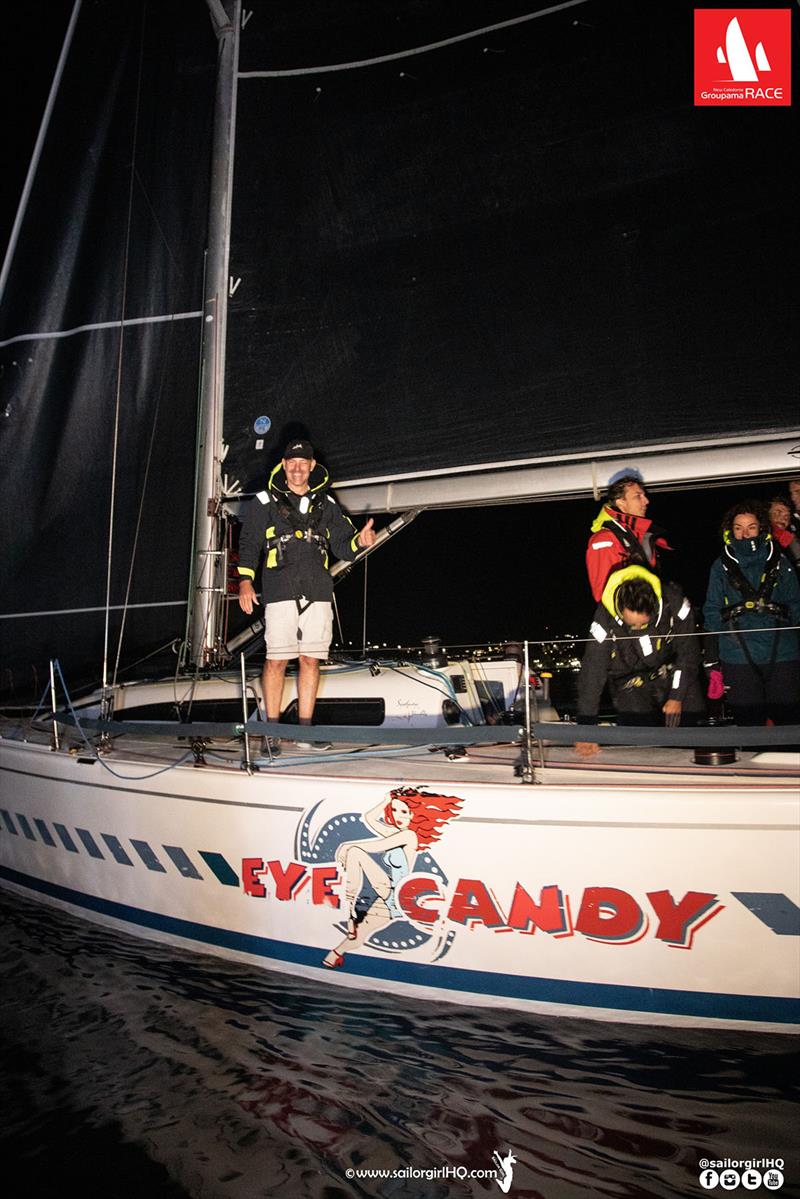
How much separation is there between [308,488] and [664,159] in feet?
7.30

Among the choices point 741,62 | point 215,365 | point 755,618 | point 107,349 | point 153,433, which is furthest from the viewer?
point 107,349

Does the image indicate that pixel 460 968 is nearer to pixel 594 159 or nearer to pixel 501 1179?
pixel 501 1179

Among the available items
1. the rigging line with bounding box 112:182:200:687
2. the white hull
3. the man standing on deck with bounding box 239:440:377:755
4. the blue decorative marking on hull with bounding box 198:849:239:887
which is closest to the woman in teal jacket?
the white hull

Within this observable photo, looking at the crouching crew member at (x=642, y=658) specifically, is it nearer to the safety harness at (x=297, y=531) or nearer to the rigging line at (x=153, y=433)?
the safety harness at (x=297, y=531)

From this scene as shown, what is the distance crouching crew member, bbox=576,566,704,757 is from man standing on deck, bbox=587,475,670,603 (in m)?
0.10

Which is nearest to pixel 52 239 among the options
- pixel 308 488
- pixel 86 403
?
pixel 86 403

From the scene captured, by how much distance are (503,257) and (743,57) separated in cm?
134

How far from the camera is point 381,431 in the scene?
394 centimetres

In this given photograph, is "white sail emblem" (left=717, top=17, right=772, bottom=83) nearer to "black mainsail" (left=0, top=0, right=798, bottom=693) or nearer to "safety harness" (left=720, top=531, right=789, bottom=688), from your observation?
"black mainsail" (left=0, top=0, right=798, bottom=693)

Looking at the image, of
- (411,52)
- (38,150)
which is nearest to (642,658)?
(411,52)

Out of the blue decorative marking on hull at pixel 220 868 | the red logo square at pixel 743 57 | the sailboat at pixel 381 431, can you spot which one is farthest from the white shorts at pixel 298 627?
the red logo square at pixel 743 57

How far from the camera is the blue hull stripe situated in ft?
7.86

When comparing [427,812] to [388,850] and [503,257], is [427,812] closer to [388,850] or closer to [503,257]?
[388,850]

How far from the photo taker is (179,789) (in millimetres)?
3219
